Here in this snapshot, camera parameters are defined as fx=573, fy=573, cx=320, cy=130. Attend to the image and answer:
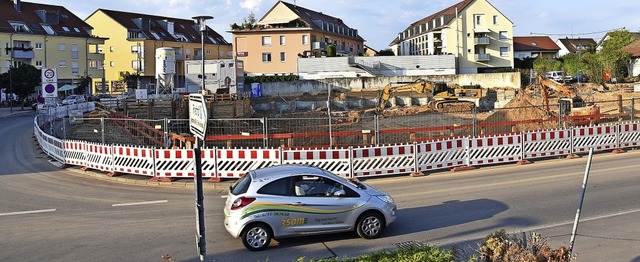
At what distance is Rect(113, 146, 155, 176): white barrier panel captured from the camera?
17.8 metres

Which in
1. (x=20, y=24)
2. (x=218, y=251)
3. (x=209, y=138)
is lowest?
(x=218, y=251)

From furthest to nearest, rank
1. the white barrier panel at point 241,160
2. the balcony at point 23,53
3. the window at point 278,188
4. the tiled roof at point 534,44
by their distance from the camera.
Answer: the tiled roof at point 534,44 → the balcony at point 23,53 → the white barrier panel at point 241,160 → the window at point 278,188

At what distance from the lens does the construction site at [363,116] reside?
23.7 m

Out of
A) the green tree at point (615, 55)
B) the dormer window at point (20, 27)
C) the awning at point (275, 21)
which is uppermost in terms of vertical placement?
the awning at point (275, 21)

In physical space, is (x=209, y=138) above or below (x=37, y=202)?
above

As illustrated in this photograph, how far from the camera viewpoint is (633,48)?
8356 centimetres

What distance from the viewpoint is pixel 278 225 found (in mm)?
9961

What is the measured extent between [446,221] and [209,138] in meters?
12.6

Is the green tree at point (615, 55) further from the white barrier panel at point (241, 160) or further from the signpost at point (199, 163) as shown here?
the signpost at point (199, 163)

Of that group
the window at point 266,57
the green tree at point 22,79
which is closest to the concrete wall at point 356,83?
the window at point 266,57

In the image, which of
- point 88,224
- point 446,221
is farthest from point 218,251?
point 446,221

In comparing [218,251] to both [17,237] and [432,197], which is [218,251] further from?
[432,197]

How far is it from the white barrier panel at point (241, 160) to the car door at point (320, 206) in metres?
6.86

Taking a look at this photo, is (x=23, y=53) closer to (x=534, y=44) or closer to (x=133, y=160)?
(x=133, y=160)
